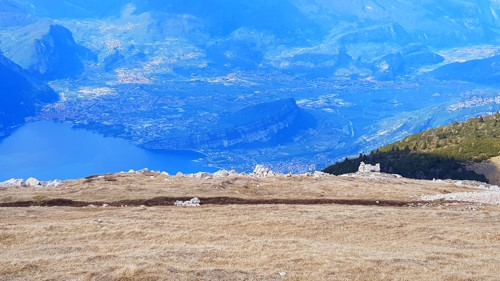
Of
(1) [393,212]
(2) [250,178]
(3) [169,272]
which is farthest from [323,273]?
(2) [250,178]

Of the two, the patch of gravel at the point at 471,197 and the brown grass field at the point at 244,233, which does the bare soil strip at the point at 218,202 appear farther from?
the patch of gravel at the point at 471,197

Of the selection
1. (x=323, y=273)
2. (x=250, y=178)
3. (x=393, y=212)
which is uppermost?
(x=250, y=178)

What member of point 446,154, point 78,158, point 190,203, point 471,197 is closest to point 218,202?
point 190,203

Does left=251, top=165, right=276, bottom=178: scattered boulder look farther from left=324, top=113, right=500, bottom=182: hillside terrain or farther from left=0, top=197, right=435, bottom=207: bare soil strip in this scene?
left=324, top=113, right=500, bottom=182: hillside terrain

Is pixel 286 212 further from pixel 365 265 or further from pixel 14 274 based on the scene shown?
pixel 14 274

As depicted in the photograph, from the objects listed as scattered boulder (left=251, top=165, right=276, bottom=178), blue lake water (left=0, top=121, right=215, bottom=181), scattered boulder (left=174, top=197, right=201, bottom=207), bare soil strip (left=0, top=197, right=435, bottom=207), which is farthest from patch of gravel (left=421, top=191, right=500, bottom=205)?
blue lake water (left=0, top=121, right=215, bottom=181)
